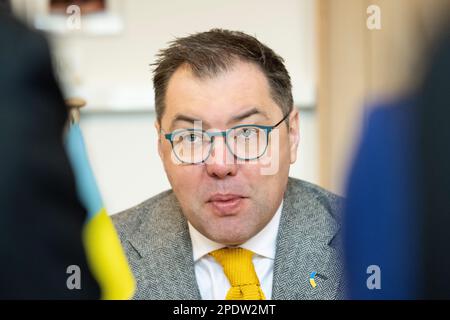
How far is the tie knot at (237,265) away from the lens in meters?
1.21

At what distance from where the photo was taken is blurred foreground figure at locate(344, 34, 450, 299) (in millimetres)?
476

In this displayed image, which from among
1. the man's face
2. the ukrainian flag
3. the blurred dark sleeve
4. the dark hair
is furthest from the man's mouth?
the blurred dark sleeve

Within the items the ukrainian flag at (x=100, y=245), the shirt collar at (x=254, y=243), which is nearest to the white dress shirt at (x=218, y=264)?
the shirt collar at (x=254, y=243)

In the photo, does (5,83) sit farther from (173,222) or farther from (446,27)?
(173,222)

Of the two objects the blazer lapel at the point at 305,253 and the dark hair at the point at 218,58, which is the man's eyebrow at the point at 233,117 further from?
the blazer lapel at the point at 305,253

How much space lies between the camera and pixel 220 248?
126 cm

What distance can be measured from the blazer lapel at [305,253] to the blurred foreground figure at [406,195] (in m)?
0.63

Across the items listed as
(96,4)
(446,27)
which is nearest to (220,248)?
(96,4)

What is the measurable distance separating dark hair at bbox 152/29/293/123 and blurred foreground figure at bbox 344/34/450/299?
74 cm

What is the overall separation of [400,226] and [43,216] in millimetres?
301

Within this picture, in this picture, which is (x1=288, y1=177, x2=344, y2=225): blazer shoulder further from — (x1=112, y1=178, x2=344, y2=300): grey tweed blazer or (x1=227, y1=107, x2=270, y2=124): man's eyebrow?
(x1=227, y1=107, x2=270, y2=124): man's eyebrow

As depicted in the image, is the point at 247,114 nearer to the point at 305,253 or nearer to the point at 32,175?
the point at 305,253
